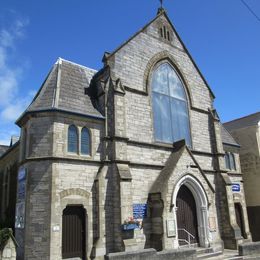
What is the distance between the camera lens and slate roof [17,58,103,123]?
15094mm

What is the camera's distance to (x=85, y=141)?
15.4 m

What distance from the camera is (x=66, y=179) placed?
46.2ft

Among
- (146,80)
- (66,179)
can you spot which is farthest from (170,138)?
(66,179)

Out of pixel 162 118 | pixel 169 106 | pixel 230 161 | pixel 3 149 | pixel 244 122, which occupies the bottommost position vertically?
pixel 230 161

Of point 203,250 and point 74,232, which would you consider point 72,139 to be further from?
point 203,250

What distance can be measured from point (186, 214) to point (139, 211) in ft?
11.9

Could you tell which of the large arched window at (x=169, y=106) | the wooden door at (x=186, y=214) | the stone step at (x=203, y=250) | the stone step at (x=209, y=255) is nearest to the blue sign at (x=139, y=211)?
the wooden door at (x=186, y=214)

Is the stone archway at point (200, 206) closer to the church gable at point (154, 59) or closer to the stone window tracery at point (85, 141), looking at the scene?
the church gable at point (154, 59)

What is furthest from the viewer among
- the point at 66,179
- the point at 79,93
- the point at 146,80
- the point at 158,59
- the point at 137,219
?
the point at 158,59

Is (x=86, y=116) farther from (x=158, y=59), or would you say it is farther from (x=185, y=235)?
(x=185, y=235)

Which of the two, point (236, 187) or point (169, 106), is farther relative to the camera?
point (236, 187)

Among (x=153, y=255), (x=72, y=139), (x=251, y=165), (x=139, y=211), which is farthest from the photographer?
(x=251, y=165)

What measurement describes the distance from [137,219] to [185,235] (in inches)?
141

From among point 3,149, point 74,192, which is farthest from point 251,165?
point 3,149
